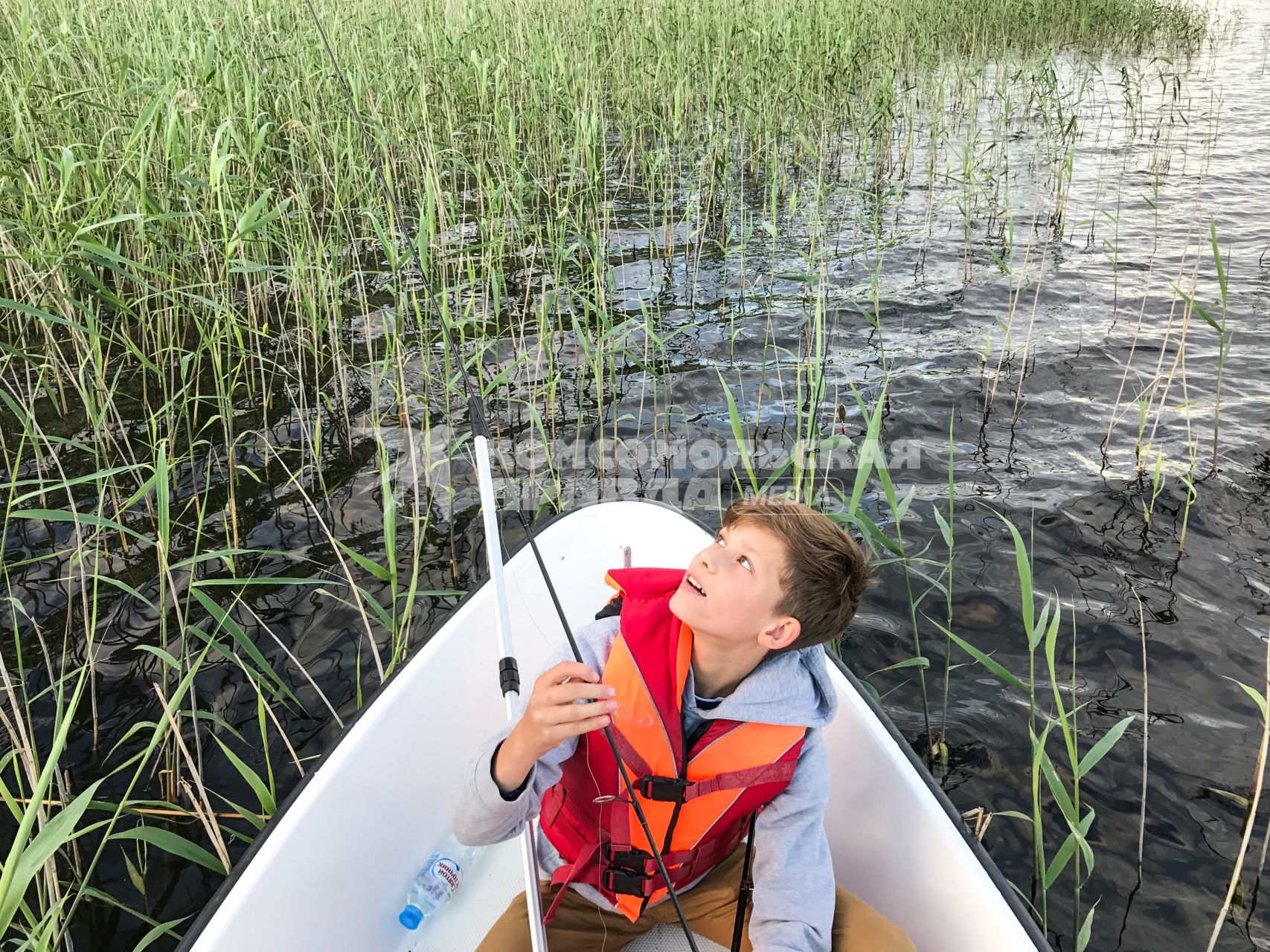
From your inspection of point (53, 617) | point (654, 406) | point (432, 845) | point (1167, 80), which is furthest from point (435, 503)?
point (1167, 80)

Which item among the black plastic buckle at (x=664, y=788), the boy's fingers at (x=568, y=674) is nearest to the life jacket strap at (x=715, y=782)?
the black plastic buckle at (x=664, y=788)

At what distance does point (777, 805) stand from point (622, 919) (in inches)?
16.7

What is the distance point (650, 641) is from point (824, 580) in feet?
1.06

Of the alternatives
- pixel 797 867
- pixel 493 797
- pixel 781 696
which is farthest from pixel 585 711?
pixel 797 867

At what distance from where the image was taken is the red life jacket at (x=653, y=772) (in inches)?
57.4

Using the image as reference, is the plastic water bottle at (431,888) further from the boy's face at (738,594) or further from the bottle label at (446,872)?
the boy's face at (738,594)

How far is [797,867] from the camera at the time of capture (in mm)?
1438

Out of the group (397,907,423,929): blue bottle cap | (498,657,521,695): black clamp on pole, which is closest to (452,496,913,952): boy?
(498,657,521,695): black clamp on pole

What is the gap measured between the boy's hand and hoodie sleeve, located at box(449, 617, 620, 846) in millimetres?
31

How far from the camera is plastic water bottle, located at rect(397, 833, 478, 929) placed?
1.84 meters

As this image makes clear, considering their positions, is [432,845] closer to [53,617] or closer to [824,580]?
[824,580]

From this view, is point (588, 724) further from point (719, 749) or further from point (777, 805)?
point (777, 805)

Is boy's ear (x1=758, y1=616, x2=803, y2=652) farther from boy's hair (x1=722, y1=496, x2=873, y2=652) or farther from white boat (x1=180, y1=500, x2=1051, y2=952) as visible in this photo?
white boat (x1=180, y1=500, x2=1051, y2=952)

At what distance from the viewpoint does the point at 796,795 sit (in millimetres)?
1489
